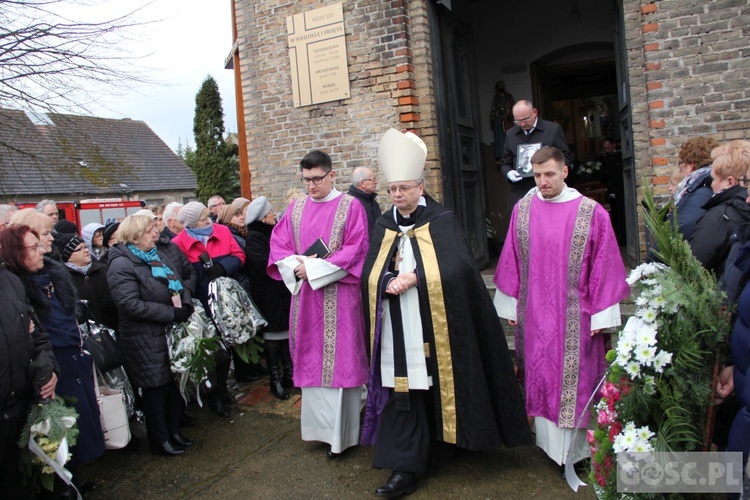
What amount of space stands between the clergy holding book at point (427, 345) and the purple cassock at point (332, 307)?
1.37 ft

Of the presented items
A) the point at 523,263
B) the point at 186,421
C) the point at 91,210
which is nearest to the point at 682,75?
the point at 523,263

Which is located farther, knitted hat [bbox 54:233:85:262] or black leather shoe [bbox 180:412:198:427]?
black leather shoe [bbox 180:412:198:427]

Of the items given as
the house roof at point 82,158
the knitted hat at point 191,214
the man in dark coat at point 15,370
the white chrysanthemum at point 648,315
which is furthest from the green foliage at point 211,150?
the white chrysanthemum at point 648,315

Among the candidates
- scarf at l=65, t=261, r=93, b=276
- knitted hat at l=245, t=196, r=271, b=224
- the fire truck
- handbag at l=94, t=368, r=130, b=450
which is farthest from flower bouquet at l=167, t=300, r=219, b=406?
the fire truck

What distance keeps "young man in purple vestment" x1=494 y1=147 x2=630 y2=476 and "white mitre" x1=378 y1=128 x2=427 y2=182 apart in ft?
2.20

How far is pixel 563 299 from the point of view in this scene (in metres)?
3.54

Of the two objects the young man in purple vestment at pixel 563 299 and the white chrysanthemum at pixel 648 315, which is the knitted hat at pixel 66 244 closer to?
the young man in purple vestment at pixel 563 299

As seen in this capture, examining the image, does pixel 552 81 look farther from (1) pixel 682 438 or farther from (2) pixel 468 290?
(1) pixel 682 438

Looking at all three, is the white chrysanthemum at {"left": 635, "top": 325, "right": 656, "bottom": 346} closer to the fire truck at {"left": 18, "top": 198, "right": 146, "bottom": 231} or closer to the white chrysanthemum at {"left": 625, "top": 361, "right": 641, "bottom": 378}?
the white chrysanthemum at {"left": 625, "top": 361, "right": 641, "bottom": 378}

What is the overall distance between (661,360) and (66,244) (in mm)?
3877

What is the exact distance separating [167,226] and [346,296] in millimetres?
2303

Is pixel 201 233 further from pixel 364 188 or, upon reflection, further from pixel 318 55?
pixel 318 55

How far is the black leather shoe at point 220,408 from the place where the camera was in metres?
5.03

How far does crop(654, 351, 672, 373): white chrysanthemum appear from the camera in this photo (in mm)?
2426
